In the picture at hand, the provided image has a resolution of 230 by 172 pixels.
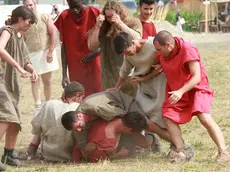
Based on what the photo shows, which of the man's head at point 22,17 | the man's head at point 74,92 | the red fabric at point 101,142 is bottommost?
the red fabric at point 101,142

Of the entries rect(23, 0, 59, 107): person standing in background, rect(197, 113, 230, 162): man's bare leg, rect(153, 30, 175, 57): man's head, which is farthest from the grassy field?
rect(153, 30, 175, 57): man's head

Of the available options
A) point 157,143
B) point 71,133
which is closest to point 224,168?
point 157,143

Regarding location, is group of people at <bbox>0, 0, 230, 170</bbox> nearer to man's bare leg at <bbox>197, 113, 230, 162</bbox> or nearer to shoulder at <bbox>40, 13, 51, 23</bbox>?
man's bare leg at <bbox>197, 113, 230, 162</bbox>

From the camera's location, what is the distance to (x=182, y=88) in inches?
264

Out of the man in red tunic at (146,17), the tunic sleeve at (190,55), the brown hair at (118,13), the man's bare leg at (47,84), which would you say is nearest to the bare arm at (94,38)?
the brown hair at (118,13)

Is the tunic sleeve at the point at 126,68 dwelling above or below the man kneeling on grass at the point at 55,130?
above

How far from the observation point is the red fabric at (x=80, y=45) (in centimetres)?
857

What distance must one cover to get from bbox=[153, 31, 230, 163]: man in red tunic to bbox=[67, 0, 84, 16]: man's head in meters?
1.82

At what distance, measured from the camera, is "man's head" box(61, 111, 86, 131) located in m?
6.93

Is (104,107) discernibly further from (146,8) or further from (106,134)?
(146,8)

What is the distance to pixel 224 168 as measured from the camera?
21.6 feet

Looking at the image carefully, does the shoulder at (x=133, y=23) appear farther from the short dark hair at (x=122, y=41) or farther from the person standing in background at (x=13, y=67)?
the person standing in background at (x=13, y=67)

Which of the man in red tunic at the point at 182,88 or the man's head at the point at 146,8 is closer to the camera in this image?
the man in red tunic at the point at 182,88

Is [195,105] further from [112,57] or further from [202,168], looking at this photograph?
[112,57]
